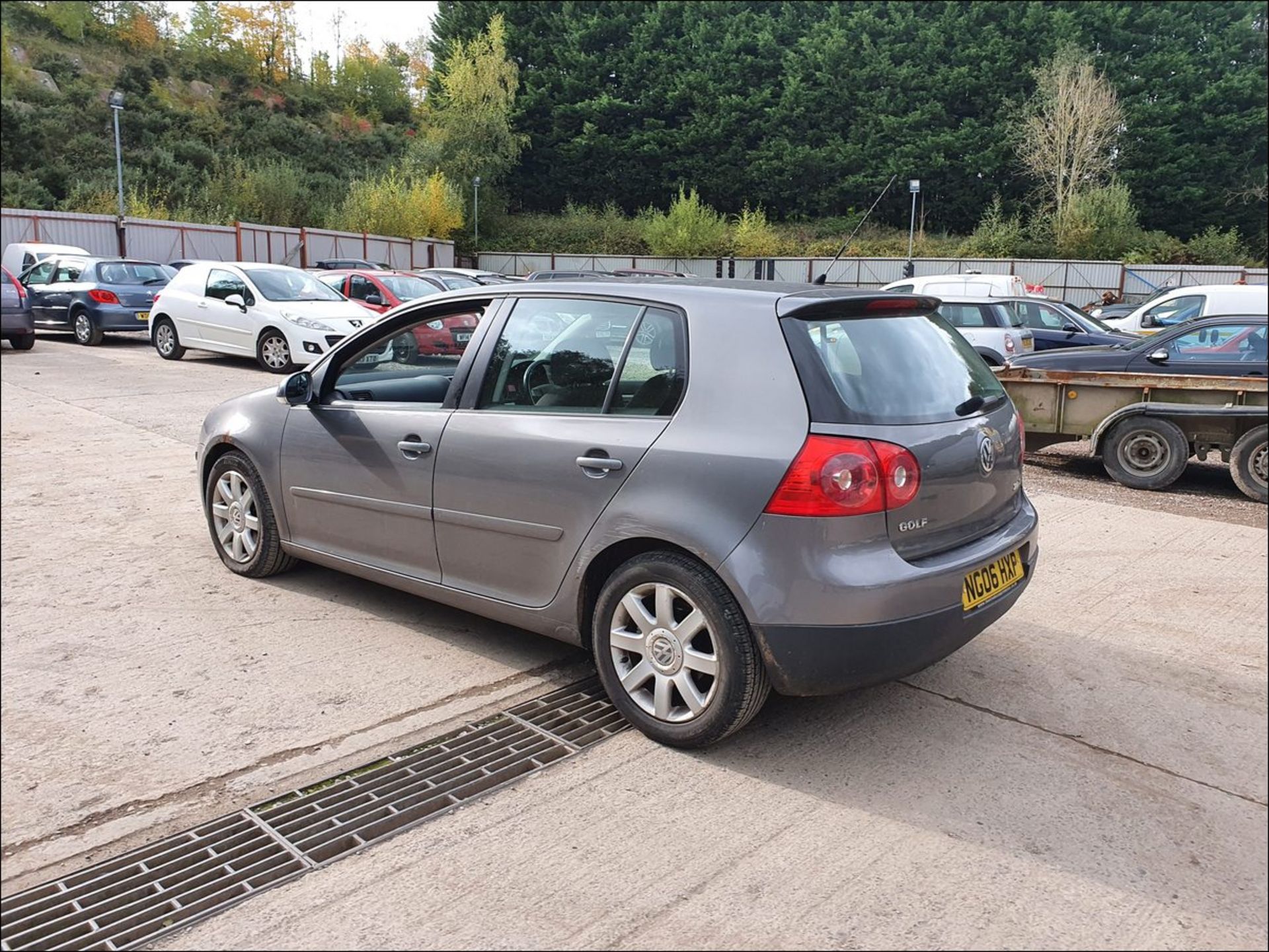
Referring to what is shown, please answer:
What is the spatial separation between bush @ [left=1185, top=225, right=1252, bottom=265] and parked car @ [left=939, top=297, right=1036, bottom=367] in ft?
103

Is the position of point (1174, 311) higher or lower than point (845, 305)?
higher

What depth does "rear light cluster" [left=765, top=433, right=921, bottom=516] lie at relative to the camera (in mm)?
3152

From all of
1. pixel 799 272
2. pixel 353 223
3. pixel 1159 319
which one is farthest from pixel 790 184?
pixel 1159 319

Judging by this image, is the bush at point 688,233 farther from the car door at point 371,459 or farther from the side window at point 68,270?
the car door at point 371,459

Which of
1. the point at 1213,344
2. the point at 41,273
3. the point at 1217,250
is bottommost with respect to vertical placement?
the point at 1213,344

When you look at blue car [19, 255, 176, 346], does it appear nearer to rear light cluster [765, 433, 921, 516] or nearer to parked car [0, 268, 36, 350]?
parked car [0, 268, 36, 350]

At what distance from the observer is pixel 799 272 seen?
41875 millimetres

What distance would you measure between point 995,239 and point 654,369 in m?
45.3

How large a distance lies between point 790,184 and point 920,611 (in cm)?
5375

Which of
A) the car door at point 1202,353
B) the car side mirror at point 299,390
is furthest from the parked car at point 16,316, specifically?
the car door at point 1202,353

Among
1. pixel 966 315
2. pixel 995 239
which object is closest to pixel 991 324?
pixel 966 315

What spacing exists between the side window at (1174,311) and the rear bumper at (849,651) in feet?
47.6

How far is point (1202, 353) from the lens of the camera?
7.98 m

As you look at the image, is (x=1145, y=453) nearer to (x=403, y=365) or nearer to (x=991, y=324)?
(x=403, y=365)
